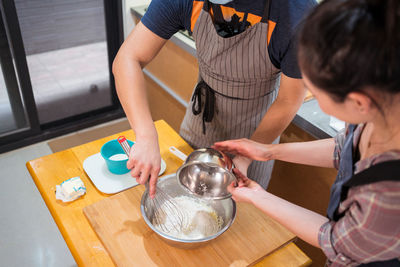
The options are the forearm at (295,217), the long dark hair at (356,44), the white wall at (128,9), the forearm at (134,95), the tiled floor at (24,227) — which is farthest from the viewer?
the white wall at (128,9)

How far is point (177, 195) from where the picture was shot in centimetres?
101

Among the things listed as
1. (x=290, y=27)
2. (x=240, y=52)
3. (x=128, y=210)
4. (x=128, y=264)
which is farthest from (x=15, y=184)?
(x=290, y=27)

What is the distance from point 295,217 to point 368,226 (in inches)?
7.3

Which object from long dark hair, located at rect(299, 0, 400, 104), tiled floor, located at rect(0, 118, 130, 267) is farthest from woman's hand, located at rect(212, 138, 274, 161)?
tiled floor, located at rect(0, 118, 130, 267)

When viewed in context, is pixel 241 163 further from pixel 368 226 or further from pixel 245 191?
pixel 368 226

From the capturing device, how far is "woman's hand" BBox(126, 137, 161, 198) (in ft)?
3.00

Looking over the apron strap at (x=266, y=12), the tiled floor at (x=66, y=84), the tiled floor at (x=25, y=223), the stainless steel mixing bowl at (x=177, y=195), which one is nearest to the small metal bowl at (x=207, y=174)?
the stainless steel mixing bowl at (x=177, y=195)

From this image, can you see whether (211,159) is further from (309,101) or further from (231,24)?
(309,101)

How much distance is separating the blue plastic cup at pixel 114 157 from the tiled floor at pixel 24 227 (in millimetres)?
828

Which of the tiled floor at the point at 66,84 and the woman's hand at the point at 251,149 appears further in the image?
the tiled floor at the point at 66,84

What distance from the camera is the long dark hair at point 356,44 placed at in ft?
1.52

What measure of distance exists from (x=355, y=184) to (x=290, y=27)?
1.58 ft

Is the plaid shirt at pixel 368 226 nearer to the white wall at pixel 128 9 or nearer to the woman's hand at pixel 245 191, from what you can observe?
the woman's hand at pixel 245 191

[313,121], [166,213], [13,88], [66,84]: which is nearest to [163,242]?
[166,213]
